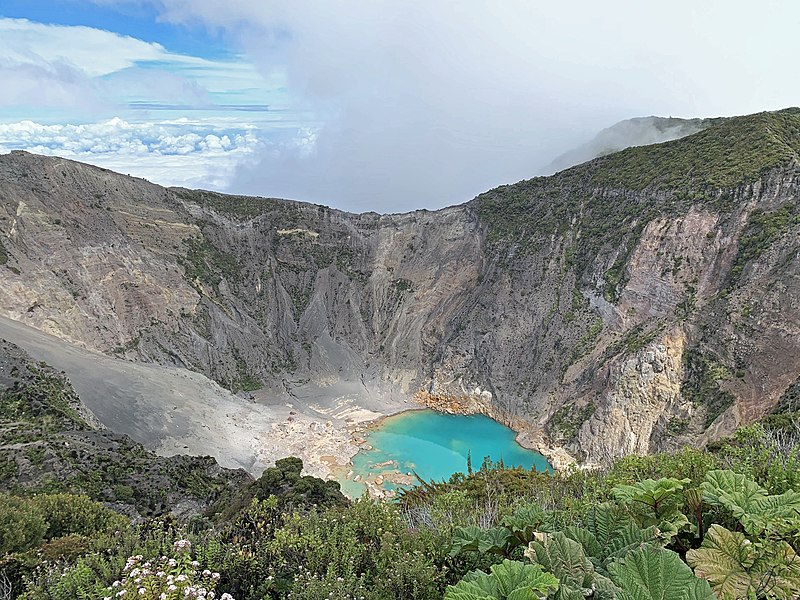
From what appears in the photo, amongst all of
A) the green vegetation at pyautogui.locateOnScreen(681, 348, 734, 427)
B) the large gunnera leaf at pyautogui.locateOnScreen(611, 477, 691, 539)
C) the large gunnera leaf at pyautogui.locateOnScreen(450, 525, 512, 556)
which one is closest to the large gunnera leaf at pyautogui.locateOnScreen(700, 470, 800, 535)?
the large gunnera leaf at pyautogui.locateOnScreen(611, 477, 691, 539)

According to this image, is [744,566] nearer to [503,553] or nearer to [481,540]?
[503,553]

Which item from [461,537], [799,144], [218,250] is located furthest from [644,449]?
[218,250]

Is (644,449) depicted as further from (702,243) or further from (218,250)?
(218,250)

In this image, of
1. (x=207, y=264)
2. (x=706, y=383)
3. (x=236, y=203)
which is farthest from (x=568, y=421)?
(x=236, y=203)

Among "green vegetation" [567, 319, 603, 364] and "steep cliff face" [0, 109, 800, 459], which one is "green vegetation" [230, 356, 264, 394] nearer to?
"steep cliff face" [0, 109, 800, 459]

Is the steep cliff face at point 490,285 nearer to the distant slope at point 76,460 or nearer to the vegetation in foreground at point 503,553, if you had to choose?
the distant slope at point 76,460
